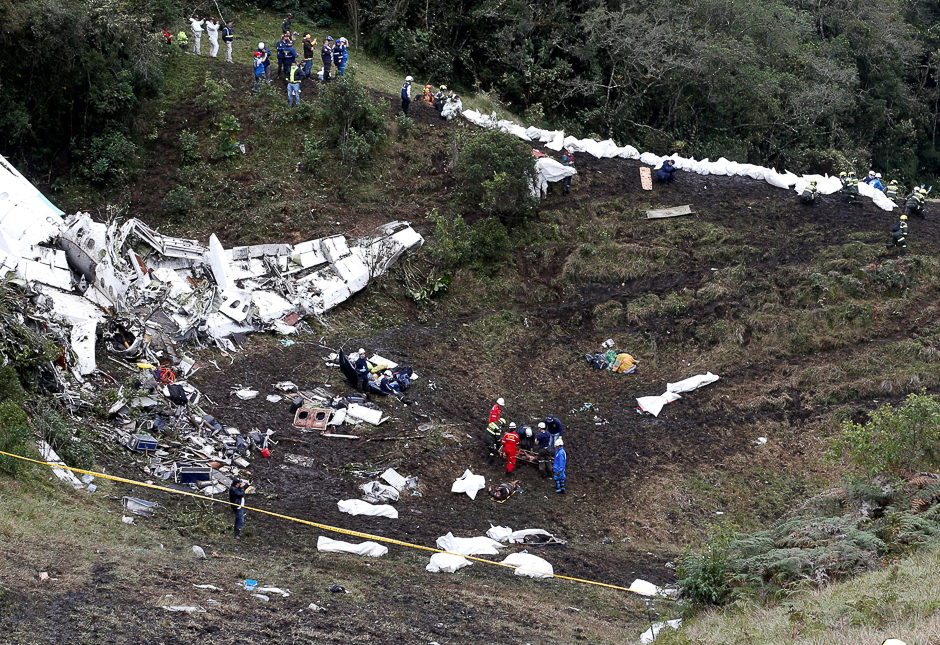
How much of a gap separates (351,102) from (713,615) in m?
16.8

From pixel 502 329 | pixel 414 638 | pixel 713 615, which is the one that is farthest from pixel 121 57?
pixel 713 615

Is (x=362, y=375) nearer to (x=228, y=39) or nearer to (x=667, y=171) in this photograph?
(x=667, y=171)

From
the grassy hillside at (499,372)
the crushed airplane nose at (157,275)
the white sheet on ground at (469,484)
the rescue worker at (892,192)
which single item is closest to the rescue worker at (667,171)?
the grassy hillside at (499,372)

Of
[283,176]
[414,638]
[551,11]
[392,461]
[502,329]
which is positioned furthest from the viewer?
[551,11]

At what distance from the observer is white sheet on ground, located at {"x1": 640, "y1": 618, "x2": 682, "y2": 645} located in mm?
9594

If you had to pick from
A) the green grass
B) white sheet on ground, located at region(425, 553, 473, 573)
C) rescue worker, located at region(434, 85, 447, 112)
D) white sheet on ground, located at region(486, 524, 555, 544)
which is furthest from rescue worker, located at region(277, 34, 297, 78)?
the green grass

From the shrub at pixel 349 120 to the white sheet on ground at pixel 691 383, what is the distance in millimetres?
10138

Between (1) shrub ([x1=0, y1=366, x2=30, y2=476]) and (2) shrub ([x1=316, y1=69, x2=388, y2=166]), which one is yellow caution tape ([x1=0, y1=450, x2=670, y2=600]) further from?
(2) shrub ([x1=316, y1=69, x2=388, y2=166])

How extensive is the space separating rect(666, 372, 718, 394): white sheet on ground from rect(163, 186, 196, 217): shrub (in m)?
12.2

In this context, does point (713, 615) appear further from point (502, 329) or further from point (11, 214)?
point (11, 214)

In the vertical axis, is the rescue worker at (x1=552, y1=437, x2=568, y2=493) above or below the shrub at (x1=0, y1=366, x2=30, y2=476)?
below

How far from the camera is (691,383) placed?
58.5 ft

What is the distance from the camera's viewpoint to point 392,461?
1434 centimetres

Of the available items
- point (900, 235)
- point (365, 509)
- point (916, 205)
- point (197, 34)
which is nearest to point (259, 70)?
point (197, 34)
